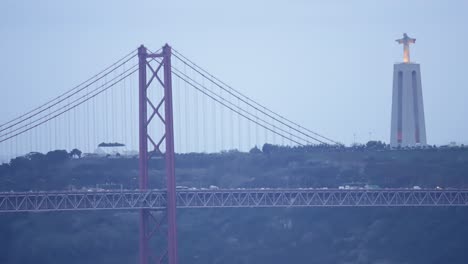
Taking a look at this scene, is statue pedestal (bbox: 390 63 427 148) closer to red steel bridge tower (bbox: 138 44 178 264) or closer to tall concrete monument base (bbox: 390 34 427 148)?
tall concrete monument base (bbox: 390 34 427 148)

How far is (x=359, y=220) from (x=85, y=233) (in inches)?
672

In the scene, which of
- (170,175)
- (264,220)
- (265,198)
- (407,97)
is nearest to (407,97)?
(407,97)

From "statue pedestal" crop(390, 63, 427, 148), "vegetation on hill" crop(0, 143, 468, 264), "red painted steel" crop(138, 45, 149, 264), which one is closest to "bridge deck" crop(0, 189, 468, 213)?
"red painted steel" crop(138, 45, 149, 264)

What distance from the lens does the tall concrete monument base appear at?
245 ft

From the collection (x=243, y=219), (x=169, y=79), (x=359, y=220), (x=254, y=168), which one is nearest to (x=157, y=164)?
(x=254, y=168)

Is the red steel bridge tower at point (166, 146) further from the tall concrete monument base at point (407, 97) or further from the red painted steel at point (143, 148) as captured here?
the tall concrete monument base at point (407, 97)

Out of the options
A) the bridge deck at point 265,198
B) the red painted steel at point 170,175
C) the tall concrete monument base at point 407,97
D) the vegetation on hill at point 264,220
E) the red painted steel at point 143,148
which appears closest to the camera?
the red painted steel at point 170,175

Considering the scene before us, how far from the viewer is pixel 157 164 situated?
7625cm

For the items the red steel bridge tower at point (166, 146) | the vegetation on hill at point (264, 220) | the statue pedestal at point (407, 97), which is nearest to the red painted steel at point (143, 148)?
the red steel bridge tower at point (166, 146)

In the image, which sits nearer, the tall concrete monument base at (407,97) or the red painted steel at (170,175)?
the red painted steel at (170,175)

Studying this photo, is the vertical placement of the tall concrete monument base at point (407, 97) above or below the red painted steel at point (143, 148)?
above

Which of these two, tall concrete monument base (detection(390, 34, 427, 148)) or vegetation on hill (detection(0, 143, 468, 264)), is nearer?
vegetation on hill (detection(0, 143, 468, 264))

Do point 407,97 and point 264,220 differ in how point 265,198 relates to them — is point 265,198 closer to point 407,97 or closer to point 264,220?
point 264,220

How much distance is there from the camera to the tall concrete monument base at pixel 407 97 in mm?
74750
